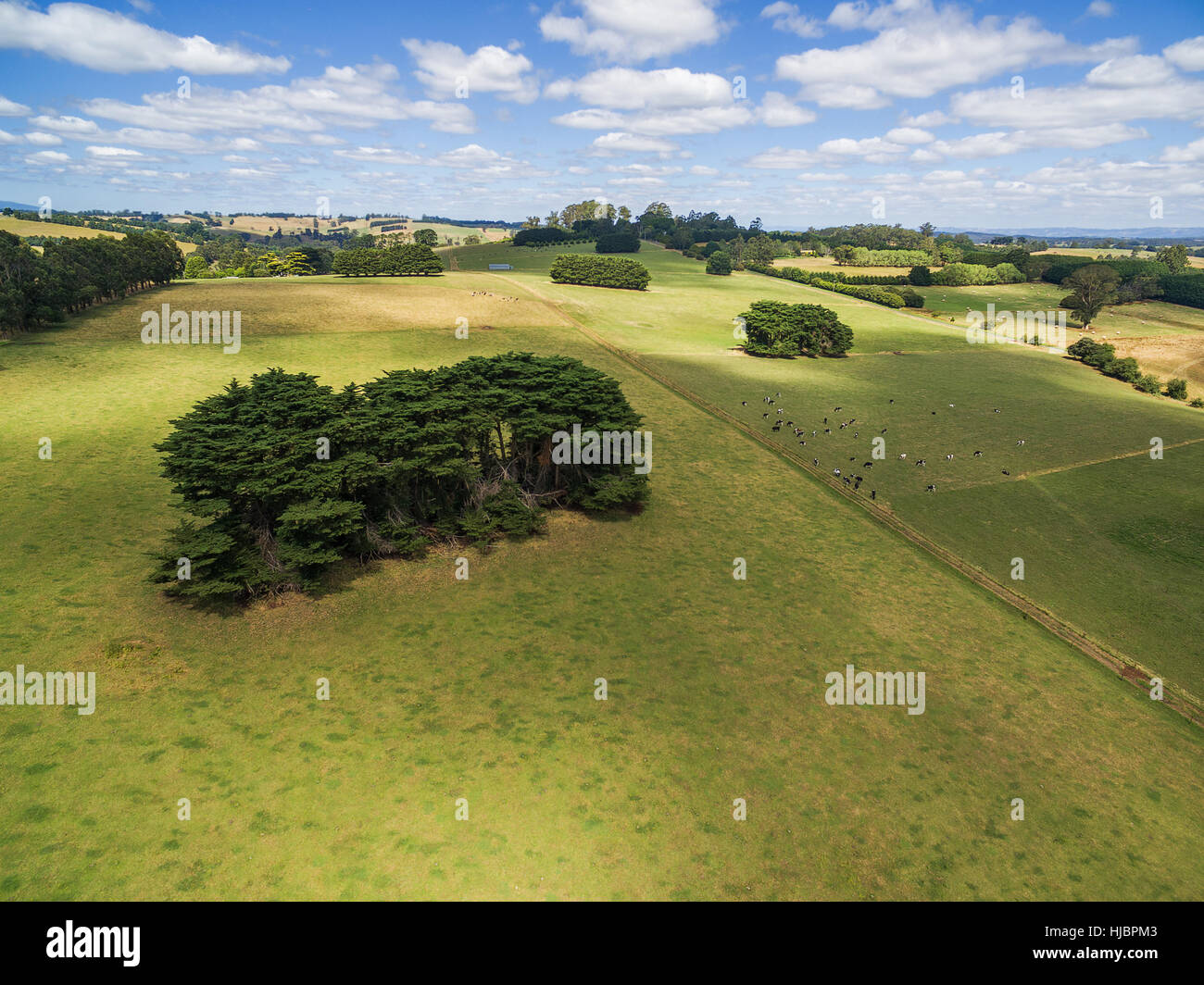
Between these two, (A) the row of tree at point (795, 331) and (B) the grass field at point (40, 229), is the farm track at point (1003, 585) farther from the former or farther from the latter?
(B) the grass field at point (40, 229)

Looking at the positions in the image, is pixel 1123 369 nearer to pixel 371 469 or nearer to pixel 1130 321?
pixel 1130 321

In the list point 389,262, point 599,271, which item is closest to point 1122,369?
point 599,271

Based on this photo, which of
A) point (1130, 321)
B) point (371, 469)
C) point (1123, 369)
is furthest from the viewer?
point (1130, 321)

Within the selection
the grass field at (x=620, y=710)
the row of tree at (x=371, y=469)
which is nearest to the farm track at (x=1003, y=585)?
the grass field at (x=620, y=710)

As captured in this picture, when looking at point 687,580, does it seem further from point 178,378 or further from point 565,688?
point 178,378

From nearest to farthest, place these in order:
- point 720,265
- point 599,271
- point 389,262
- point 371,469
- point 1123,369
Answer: point 371,469 → point 1123,369 → point 389,262 → point 599,271 → point 720,265

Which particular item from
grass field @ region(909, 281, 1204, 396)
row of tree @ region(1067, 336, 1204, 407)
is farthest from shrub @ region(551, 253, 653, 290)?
row of tree @ region(1067, 336, 1204, 407)
